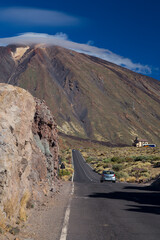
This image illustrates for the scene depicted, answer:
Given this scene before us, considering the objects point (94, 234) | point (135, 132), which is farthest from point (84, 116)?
point (94, 234)

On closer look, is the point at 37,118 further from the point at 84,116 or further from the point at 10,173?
the point at 84,116

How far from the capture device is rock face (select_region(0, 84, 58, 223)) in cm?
914

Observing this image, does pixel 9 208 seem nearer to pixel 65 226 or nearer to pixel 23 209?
pixel 23 209

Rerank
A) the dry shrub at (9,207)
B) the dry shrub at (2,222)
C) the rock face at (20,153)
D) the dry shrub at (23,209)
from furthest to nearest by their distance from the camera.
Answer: the dry shrub at (23,209), the rock face at (20,153), the dry shrub at (9,207), the dry shrub at (2,222)

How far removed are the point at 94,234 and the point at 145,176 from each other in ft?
106

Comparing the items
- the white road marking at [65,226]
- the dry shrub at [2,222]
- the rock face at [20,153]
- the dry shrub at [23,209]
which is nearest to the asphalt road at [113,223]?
the white road marking at [65,226]

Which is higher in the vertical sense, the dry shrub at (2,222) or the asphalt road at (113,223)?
the dry shrub at (2,222)

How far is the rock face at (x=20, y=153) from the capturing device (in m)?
9.14

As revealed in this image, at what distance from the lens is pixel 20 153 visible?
37.8ft

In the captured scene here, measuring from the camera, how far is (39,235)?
8523 mm

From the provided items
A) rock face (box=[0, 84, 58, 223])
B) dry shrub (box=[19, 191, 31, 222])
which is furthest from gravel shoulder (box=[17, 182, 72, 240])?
rock face (box=[0, 84, 58, 223])

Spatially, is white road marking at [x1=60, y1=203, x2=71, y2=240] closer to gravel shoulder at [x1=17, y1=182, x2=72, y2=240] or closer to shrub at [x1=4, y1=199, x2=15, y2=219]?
gravel shoulder at [x1=17, y1=182, x2=72, y2=240]

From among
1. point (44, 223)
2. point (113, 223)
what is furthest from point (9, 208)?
point (113, 223)

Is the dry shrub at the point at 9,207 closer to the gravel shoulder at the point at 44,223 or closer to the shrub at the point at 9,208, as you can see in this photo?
the shrub at the point at 9,208
